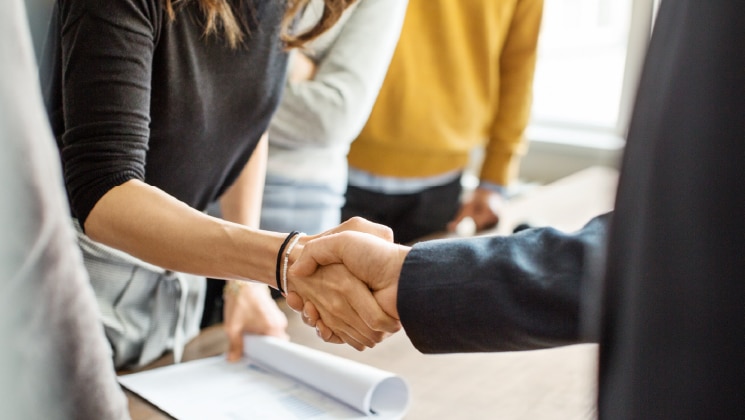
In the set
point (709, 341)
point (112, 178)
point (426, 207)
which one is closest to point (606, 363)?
point (709, 341)

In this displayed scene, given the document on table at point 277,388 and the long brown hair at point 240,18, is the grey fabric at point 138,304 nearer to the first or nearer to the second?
the document on table at point 277,388

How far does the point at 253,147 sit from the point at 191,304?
0.20 meters

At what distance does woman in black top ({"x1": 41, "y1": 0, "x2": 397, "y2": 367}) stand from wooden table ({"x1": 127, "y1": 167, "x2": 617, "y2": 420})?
0.07 meters

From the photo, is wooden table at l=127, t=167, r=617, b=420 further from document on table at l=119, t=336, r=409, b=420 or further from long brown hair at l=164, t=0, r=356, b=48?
long brown hair at l=164, t=0, r=356, b=48

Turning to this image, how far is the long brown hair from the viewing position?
793mm

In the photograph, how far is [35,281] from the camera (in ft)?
1.46

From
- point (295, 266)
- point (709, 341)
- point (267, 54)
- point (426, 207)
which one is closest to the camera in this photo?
point (709, 341)

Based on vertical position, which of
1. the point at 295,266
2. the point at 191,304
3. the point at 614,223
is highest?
the point at 614,223

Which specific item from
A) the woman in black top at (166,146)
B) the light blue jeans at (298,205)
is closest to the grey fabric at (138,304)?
the woman in black top at (166,146)

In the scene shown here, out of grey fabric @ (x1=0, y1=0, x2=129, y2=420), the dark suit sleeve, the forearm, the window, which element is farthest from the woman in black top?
the window

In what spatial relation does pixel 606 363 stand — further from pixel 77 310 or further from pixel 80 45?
pixel 80 45

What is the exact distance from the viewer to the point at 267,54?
87 centimetres

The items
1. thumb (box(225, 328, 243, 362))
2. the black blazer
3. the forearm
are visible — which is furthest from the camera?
thumb (box(225, 328, 243, 362))

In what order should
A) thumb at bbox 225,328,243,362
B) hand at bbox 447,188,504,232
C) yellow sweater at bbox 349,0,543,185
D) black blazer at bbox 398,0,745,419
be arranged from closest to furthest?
black blazer at bbox 398,0,745,419 → thumb at bbox 225,328,243,362 → yellow sweater at bbox 349,0,543,185 → hand at bbox 447,188,504,232
